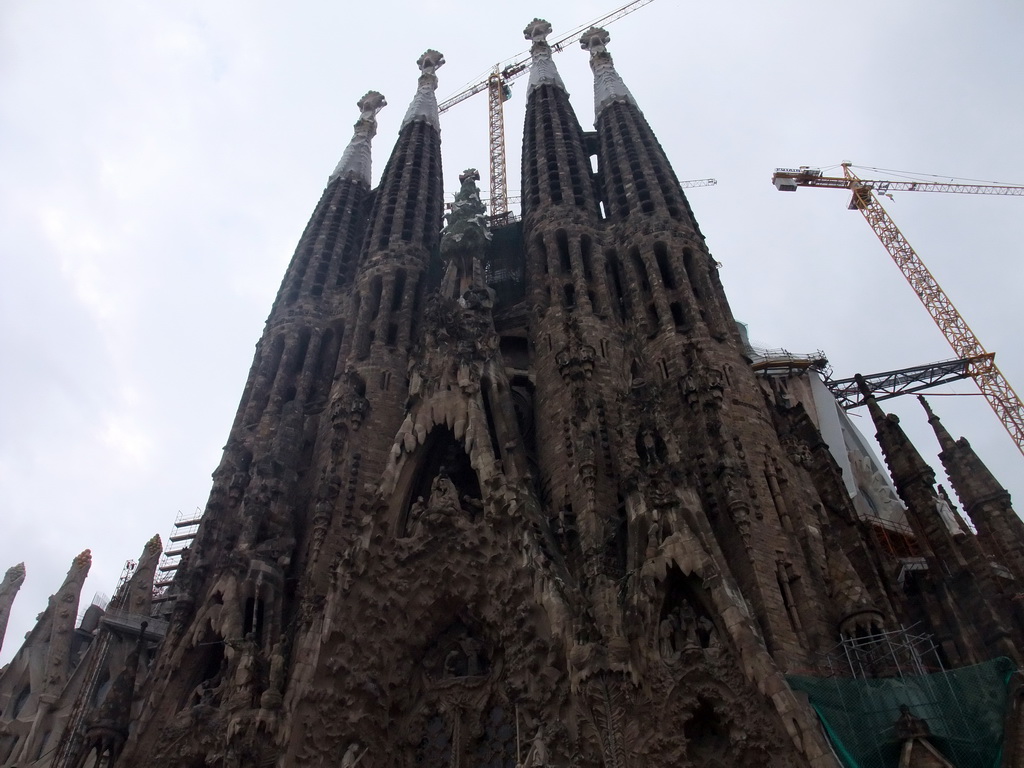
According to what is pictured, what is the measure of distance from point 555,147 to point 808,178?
28.9 metres

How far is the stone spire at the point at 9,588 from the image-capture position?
99.5 feet

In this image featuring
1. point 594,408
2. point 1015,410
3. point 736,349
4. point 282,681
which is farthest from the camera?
point 1015,410

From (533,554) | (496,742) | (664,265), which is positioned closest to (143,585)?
(496,742)

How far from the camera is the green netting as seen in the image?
11.4 metres

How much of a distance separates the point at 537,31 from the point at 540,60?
135 inches

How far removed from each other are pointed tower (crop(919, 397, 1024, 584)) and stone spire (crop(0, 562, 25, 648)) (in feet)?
105

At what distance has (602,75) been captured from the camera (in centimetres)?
3319

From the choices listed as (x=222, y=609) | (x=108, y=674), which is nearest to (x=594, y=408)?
(x=222, y=609)

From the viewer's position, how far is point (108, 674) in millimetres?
24234

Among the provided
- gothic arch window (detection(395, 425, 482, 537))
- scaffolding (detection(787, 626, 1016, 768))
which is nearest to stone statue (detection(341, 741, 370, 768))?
gothic arch window (detection(395, 425, 482, 537))

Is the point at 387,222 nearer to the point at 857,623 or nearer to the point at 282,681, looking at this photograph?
the point at 282,681

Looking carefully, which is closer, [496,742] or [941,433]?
[496,742]

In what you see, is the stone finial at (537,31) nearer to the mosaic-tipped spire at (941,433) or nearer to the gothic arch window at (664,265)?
the gothic arch window at (664,265)

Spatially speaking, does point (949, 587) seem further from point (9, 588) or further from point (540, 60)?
point (9, 588)
